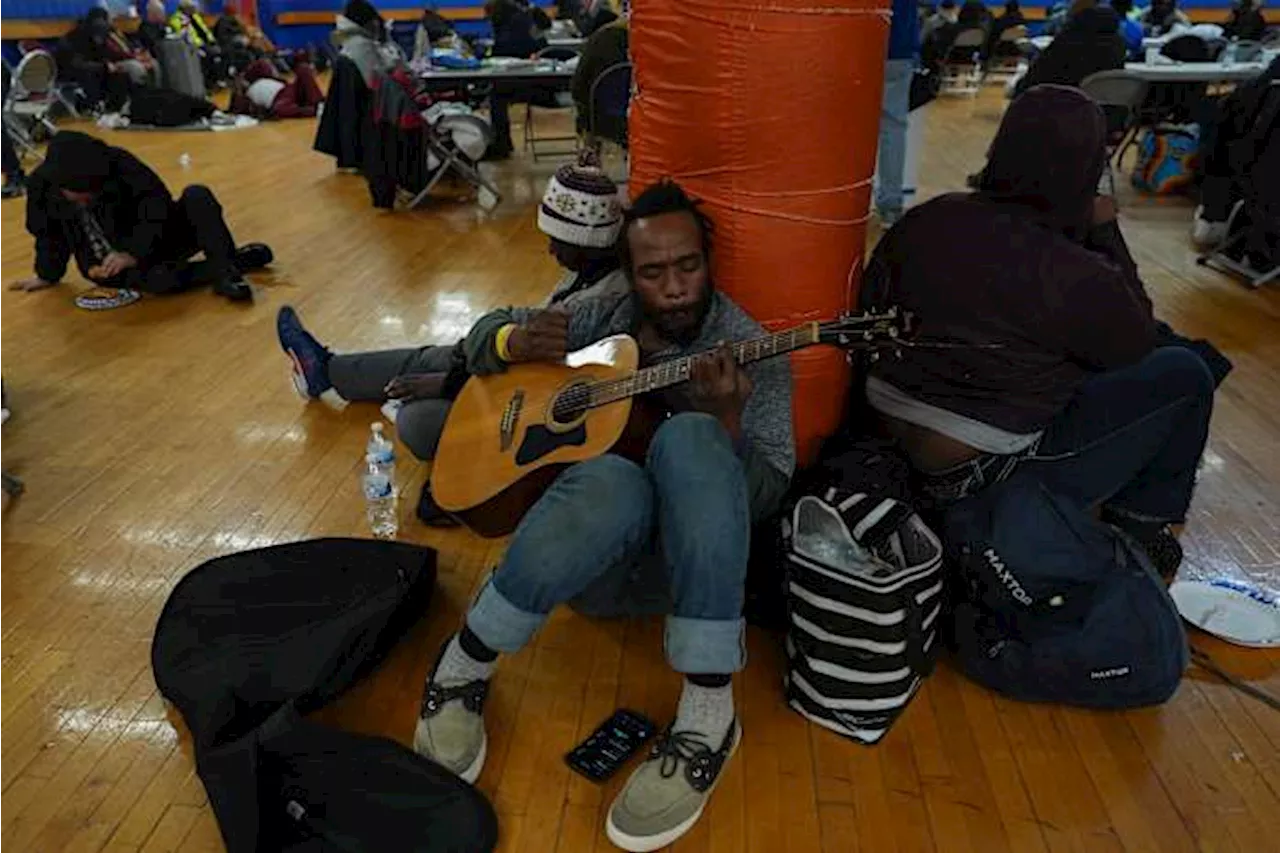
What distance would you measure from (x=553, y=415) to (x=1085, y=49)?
4883 millimetres

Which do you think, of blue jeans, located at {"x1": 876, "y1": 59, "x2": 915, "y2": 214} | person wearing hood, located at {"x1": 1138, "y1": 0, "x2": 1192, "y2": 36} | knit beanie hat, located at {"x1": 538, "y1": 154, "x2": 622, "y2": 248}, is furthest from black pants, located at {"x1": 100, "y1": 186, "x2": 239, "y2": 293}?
person wearing hood, located at {"x1": 1138, "y1": 0, "x2": 1192, "y2": 36}

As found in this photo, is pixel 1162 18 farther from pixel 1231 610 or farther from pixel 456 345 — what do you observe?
pixel 456 345

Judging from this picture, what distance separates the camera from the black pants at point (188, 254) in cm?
416

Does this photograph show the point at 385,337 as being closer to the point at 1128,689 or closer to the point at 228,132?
the point at 1128,689

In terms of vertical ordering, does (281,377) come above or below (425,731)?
below

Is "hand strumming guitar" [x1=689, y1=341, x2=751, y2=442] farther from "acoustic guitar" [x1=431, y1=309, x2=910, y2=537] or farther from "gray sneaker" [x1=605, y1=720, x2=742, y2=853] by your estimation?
"gray sneaker" [x1=605, y1=720, x2=742, y2=853]

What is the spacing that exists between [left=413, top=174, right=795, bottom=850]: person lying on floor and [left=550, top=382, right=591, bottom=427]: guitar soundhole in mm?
202

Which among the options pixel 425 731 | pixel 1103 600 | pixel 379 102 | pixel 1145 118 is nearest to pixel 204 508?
pixel 425 731

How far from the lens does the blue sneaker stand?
3.17 metres

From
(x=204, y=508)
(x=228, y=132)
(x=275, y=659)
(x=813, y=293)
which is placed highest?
(x=813, y=293)

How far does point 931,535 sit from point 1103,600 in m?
0.36

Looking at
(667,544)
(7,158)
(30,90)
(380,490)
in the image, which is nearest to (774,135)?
(667,544)

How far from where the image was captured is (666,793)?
64.0 inches

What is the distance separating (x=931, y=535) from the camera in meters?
1.86
